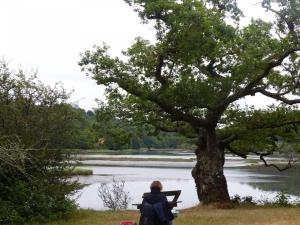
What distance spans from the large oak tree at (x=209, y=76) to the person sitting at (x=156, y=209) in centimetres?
910

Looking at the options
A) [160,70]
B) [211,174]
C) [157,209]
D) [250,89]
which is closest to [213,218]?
[211,174]

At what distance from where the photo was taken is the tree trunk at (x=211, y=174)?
74.3ft

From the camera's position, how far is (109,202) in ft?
85.4

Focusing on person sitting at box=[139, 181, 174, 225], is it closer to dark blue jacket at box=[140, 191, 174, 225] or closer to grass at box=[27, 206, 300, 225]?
dark blue jacket at box=[140, 191, 174, 225]

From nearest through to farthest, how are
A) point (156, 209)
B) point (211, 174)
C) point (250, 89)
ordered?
1. point (156, 209)
2. point (250, 89)
3. point (211, 174)

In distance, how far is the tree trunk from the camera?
74.3 feet

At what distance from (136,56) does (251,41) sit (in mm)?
4459

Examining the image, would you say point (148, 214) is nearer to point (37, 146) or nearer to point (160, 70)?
point (37, 146)

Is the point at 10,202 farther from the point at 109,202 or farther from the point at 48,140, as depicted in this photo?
the point at 109,202

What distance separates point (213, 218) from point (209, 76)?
20.0 ft

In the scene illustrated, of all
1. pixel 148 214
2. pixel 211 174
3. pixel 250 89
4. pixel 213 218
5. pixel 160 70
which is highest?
pixel 160 70

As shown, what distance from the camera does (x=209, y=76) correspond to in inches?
842

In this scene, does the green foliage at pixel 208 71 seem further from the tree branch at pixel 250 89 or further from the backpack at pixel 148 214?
the backpack at pixel 148 214

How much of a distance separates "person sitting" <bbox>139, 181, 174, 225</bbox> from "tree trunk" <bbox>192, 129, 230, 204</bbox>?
12.6 m
